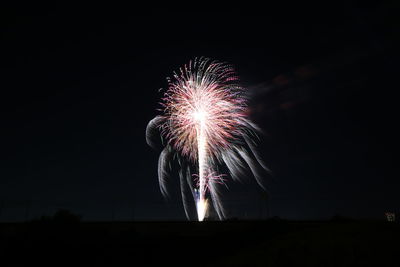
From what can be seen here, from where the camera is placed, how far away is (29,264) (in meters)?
22.4

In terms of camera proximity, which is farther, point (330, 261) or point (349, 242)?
point (349, 242)

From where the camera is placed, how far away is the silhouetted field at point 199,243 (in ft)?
57.7

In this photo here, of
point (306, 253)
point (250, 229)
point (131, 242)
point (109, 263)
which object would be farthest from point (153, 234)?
point (306, 253)

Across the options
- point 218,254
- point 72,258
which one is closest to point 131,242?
point 72,258

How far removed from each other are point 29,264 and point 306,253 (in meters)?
17.5

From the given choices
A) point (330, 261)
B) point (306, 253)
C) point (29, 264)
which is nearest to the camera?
point (330, 261)

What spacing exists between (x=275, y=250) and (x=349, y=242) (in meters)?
3.97

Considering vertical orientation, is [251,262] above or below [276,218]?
below

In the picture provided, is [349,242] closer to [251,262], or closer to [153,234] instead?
[251,262]

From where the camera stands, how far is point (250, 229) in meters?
26.2

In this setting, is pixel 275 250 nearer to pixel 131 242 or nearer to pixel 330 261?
pixel 330 261

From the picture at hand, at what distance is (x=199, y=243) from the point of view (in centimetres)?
2483

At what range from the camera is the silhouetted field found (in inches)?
693

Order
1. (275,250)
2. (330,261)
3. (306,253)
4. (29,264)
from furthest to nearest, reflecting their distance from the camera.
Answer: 1. (29,264)
2. (275,250)
3. (306,253)
4. (330,261)
